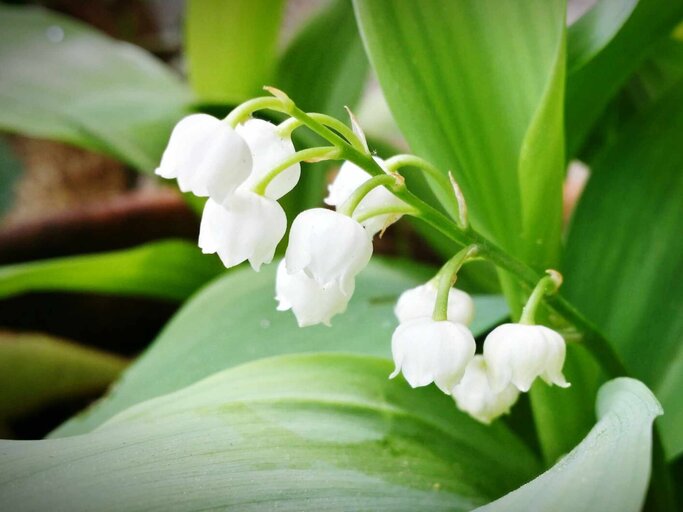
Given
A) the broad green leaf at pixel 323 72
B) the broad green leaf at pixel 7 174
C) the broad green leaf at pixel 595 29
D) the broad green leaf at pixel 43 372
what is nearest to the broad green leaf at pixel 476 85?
the broad green leaf at pixel 595 29

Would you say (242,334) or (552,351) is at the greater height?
(552,351)

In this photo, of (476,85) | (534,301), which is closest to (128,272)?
(476,85)

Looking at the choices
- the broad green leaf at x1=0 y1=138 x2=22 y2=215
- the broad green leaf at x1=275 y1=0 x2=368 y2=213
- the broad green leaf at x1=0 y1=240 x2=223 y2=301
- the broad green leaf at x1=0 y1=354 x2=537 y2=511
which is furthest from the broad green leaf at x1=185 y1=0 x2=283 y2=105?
the broad green leaf at x1=0 y1=354 x2=537 y2=511

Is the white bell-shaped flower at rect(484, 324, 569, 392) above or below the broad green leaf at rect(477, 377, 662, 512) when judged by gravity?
below

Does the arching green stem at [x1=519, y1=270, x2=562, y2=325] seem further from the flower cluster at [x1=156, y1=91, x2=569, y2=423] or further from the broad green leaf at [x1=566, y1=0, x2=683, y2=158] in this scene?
the broad green leaf at [x1=566, y1=0, x2=683, y2=158]

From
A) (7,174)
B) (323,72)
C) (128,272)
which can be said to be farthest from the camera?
(7,174)

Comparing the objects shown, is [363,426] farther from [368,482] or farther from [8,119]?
[8,119]

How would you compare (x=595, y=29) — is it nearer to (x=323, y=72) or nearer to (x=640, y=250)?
(x=640, y=250)
